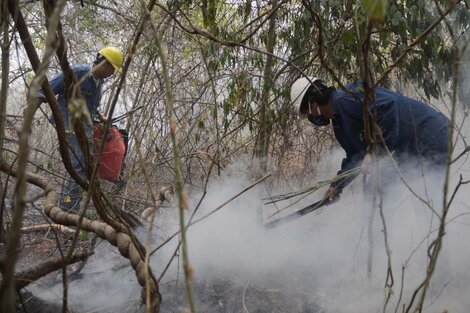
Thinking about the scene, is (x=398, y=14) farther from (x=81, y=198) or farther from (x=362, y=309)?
(x=81, y=198)

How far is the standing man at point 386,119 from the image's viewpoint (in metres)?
3.69

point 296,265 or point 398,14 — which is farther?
point 296,265

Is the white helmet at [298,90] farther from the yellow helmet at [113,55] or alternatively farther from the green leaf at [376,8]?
the green leaf at [376,8]

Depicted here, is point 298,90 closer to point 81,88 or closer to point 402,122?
point 402,122

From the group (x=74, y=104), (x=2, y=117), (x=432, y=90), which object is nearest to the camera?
(x=74, y=104)

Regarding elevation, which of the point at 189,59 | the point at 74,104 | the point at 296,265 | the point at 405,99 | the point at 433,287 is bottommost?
the point at 433,287

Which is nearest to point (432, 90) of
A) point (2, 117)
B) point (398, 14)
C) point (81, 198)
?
point (398, 14)

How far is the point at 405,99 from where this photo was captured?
373 centimetres

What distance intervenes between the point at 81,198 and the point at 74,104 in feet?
13.1

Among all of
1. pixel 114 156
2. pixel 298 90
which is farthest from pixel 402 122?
pixel 114 156

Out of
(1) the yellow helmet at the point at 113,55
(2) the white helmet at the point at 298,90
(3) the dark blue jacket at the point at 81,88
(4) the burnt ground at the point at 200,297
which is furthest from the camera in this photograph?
(1) the yellow helmet at the point at 113,55

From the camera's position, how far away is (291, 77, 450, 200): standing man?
12.1 feet

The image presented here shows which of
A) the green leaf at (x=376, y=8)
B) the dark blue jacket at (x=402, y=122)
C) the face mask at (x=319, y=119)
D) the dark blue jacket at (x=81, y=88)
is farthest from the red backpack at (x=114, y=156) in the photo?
the green leaf at (x=376, y=8)

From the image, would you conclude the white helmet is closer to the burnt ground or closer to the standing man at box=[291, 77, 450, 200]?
the standing man at box=[291, 77, 450, 200]
